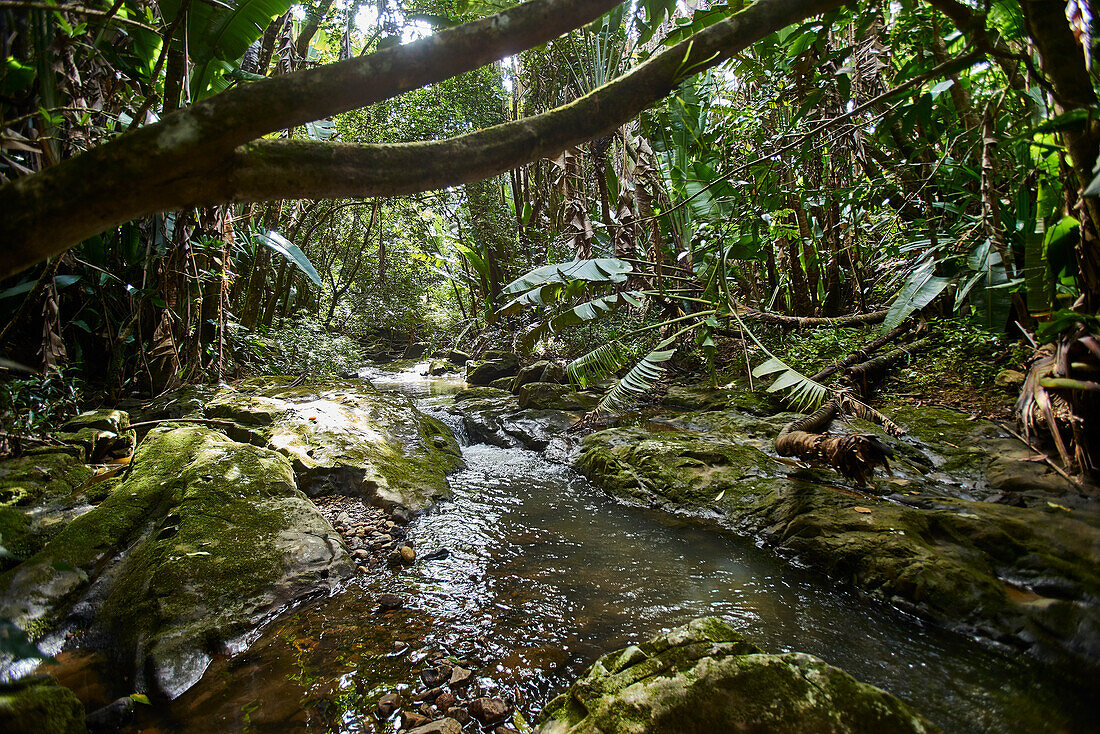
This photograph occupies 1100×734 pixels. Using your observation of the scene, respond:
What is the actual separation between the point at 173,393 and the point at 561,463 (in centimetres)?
402

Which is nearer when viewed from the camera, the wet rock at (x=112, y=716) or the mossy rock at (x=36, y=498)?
the wet rock at (x=112, y=716)

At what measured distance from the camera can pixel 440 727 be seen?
1.68 meters

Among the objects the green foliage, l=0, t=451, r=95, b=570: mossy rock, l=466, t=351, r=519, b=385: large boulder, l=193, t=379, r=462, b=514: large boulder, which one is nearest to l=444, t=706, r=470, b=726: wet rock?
l=193, t=379, r=462, b=514: large boulder

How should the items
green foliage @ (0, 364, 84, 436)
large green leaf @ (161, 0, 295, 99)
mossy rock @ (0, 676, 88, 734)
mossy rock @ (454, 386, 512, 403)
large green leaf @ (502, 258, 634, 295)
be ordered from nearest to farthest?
mossy rock @ (0, 676, 88, 734)
green foliage @ (0, 364, 84, 436)
large green leaf @ (161, 0, 295, 99)
large green leaf @ (502, 258, 634, 295)
mossy rock @ (454, 386, 512, 403)

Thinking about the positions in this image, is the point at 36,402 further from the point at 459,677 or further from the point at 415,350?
the point at 415,350

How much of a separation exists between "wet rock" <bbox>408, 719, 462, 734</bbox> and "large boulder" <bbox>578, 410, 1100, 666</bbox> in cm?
214

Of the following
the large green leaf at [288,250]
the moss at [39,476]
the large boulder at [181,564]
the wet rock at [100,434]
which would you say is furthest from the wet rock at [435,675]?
the large green leaf at [288,250]

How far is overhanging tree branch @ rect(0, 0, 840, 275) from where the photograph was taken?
129 centimetres

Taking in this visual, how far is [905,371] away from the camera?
16.9 feet

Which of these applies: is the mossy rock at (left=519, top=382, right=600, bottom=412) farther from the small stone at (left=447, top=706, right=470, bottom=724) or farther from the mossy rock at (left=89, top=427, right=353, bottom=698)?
the small stone at (left=447, top=706, right=470, bottom=724)

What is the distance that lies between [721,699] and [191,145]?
7.23 ft

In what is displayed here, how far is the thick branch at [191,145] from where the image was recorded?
4.17 ft

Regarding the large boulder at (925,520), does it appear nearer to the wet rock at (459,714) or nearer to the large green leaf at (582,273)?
the large green leaf at (582,273)

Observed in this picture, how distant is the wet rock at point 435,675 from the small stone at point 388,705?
0.43ft
